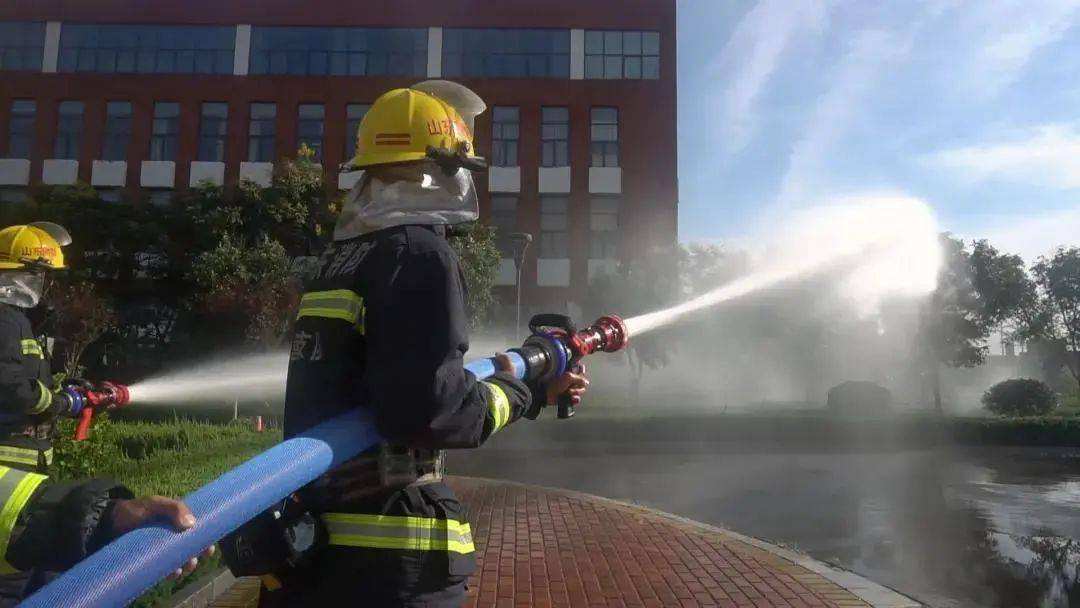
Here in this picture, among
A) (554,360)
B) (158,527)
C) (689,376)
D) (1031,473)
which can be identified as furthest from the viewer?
(689,376)

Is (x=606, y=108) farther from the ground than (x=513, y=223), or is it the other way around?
(x=606, y=108)

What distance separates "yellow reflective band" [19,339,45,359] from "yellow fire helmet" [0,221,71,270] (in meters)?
0.36

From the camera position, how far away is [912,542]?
7.11m

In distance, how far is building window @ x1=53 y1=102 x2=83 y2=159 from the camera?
27.9 meters

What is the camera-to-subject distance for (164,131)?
28.1 metres

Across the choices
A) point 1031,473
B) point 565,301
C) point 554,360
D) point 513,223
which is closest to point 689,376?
point 565,301

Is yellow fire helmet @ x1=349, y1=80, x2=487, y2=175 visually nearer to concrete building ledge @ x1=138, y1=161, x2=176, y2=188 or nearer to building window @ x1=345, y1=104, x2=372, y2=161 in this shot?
building window @ x1=345, y1=104, x2=372, y2=161

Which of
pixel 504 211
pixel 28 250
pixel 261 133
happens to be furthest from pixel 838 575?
pixel 261 133

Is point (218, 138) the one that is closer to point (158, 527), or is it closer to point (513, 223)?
point (513, 223)

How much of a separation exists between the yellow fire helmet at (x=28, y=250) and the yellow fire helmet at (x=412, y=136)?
2087mm

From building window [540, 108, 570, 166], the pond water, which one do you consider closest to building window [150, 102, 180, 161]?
building window [540, 108, 570, 166]

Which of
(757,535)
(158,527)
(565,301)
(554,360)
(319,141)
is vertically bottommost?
(757,535)

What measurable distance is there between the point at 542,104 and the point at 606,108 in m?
2.51

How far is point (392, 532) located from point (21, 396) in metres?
2.02
